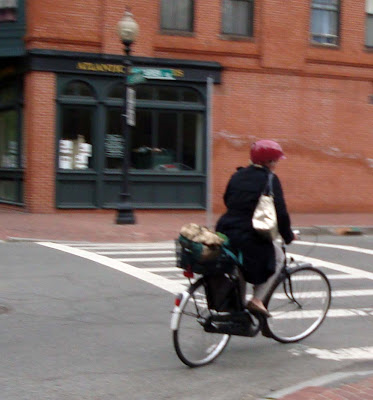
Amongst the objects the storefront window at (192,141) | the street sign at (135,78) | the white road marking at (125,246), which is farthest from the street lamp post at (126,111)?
the storefront window at (192,141)

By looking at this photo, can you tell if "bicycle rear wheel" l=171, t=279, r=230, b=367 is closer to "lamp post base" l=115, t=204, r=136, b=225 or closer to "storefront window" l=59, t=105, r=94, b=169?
"lamp post base" l=115, t=204, r=136, b=225

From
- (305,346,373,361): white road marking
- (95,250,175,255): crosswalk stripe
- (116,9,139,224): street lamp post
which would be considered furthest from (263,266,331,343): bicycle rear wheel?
(116,9,139,224): street lamp post

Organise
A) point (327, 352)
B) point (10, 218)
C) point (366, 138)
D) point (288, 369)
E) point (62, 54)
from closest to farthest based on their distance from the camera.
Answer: point (288, 369) → point (327, 352) → point (10, 218) → point (62, 54) → point (366, 138)

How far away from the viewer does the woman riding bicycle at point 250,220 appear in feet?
19.1

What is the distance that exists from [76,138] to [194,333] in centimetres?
1424

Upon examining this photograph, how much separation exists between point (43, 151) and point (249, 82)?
20.1 ft

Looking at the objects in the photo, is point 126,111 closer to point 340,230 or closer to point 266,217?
point 340,230

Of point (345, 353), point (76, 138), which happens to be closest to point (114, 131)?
point (76, 138)

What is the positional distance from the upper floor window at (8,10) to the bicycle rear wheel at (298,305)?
14798 millimetres

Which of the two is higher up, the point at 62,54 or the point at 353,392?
the point at 62,54

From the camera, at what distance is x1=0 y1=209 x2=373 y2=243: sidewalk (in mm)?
14859

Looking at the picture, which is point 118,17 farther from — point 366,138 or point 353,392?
point 353,392

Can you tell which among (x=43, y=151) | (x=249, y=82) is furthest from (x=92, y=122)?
(x=249, y=82)

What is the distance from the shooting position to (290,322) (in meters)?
6.51
